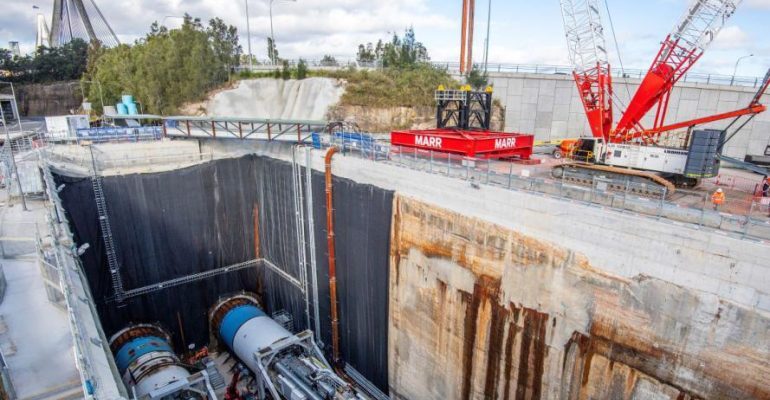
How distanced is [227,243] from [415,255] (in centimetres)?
1442

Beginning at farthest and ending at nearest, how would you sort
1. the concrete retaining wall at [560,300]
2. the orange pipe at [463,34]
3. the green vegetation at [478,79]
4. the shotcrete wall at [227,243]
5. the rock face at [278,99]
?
the orange pipe at [463,34] < the rock face at [278,99] < the green vegetation at [478,79] < the shotcrete wall at [227,243] < the concrete retaining wall at [560,300]

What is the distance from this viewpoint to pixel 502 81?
34875 millimetres

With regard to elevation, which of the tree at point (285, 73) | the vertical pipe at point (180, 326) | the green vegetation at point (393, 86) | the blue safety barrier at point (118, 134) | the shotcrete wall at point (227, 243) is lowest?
the vertical pipe at point (180, 326)

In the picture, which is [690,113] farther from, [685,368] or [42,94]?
[42,94]

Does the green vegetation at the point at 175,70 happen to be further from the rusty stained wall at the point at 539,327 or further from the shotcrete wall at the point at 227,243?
the rusty stained wall at the point at 539,327

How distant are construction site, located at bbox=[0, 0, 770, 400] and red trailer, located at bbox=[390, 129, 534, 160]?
100 mm

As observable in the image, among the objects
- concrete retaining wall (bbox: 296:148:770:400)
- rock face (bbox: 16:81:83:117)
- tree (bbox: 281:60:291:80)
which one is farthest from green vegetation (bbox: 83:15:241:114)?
rock face (bbox: 16:81:83:117)

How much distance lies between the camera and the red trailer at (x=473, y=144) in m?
18.0

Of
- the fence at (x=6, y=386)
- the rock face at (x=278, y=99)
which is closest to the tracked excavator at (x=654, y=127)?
the fence at (x=6, y=386)

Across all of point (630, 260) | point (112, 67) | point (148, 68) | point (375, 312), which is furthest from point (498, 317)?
point (112, 67)

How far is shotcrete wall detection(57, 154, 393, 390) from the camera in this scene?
18875 mm

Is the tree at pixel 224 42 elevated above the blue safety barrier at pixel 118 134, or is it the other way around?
the tree at pixel 224 42

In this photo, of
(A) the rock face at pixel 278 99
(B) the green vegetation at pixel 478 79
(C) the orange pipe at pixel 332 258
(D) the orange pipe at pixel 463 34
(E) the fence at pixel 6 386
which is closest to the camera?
(E) the fence at pixel 6 386

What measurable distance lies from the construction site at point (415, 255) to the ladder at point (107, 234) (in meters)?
0.11
